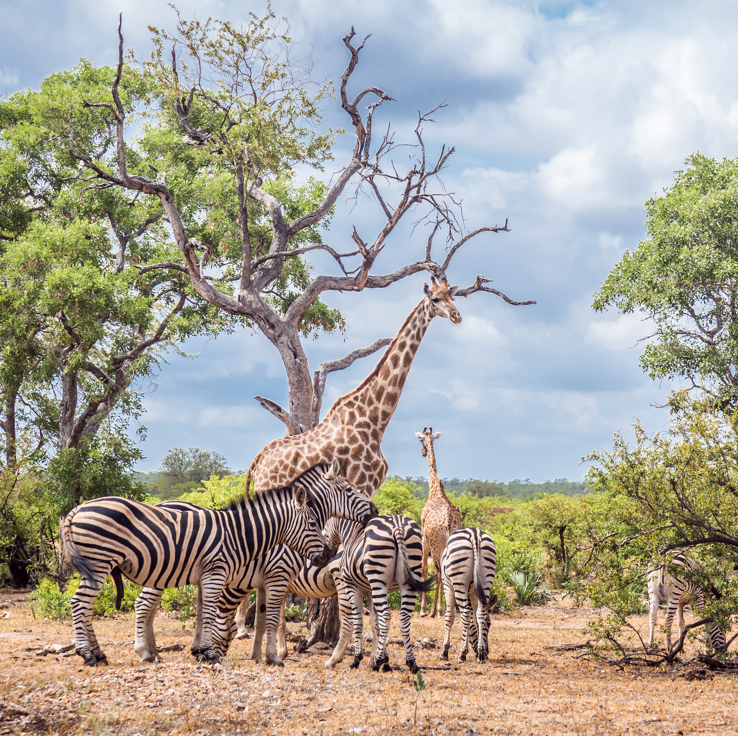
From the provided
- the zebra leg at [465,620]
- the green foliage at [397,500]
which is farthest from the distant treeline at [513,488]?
the zebra leg at [465,620]

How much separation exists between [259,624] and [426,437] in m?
8.24

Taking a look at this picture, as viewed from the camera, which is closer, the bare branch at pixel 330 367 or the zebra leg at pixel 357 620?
the zebra leg at pixel 357 620

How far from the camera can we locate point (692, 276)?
2088cm

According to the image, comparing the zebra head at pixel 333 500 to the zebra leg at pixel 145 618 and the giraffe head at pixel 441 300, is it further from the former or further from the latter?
the giraffe head at pixel 441 300

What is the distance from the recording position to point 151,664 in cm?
770

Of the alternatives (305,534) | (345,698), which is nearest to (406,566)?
(305,534)

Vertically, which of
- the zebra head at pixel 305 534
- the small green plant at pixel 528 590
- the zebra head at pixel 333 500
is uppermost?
the zebra head at pixel 333 500

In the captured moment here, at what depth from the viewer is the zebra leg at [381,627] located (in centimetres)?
789

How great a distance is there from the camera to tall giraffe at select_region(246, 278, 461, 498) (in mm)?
10305

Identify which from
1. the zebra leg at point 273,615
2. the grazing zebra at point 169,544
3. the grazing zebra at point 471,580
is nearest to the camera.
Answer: the grazing zebra at point 169,544

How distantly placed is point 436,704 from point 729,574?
5258 mm

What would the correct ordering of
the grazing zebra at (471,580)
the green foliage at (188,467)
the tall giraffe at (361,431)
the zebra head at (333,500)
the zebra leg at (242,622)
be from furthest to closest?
1. the green foliage at (188,467)
2. the zebra leg at (242,622)
3. the tall giraffe at (361,431)
4. the grazing zebra at (471,580)
5. the zebra head at (333,500)

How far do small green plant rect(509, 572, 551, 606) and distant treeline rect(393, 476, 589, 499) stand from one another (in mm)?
7728

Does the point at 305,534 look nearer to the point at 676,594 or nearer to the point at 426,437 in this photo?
the point at 676,594
